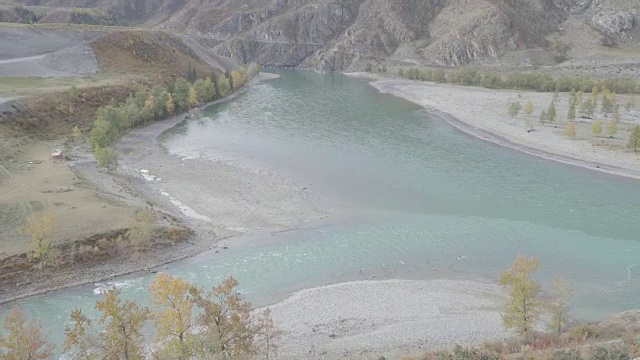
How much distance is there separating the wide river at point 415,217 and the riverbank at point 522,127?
11.6 feet

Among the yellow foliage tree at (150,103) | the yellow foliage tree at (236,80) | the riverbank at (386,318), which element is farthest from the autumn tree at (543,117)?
the yellow foliage tree at (236,80)

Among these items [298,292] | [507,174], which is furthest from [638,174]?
[298,292]

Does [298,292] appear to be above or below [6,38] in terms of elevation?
below

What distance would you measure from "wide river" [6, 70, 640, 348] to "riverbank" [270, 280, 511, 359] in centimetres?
218

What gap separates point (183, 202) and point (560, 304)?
130 feet

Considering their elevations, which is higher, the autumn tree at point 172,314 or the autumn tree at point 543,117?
the autumn tree at point 543,117

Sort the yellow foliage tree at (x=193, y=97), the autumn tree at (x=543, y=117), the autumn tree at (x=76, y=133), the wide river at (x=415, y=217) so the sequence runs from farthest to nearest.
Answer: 1. the yellow foliage tree at (x=193, y=97)
2. the autumn tree at (x=543, y=117)
3. the autumn tree at (x=76, y=133)
4. the wide river at (x=415, y=217)

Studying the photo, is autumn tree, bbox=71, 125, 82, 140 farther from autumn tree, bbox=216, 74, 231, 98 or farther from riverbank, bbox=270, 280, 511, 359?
autumn tree, bbox=216, 74, 231, 98

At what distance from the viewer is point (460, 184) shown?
2653 inches

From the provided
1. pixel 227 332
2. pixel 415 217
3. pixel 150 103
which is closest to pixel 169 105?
pixel 150 103

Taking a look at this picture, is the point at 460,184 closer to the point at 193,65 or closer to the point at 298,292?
the point at 298,292

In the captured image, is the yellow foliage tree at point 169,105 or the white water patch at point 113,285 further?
the yellow foliage tree at point 169,105

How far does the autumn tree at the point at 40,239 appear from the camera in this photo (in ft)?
135

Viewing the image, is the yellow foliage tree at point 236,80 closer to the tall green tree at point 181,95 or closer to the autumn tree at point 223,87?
the autumn tree at point 223,87
